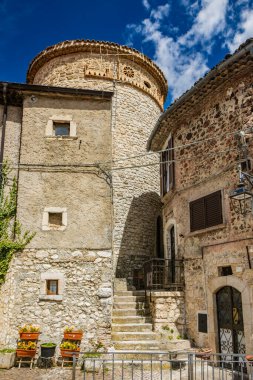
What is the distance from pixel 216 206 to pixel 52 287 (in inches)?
203

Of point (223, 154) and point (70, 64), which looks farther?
point (70, 64)

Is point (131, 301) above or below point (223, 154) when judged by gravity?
below

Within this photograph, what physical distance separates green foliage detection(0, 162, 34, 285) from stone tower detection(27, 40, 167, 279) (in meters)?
5.36

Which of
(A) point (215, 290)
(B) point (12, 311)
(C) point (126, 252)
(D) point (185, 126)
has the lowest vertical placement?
(B) point (12, 311)

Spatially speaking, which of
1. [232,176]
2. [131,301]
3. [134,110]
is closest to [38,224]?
[131,301]

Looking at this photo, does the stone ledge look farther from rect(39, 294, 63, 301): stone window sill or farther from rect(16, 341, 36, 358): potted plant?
→ rect(16, 341, 36, 358): potted plant

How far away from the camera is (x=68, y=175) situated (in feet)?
34.4

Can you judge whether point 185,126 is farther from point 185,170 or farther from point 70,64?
point 70,64

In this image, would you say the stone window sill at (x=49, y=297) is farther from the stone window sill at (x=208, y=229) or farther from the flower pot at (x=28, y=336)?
the stone window sill at (x=208, y=229)

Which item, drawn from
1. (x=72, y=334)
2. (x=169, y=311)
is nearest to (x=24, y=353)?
(x=72, y=334)

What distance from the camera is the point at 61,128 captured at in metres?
11.1

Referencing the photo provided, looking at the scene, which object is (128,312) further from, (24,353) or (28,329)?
(24,353)

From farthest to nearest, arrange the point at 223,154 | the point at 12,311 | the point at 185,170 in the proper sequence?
1. the point at 185,170
2. the point at 223,154
3. the point at 12,311

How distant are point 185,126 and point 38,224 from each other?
5784 millimetres
